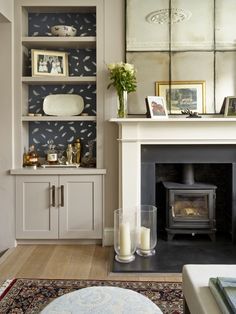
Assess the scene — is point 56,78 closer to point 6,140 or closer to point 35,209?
point 6,140

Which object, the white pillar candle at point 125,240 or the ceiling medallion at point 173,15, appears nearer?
the white pillar candle at point 125,240

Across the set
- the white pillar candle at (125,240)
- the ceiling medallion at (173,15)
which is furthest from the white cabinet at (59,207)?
the ceiling medallion at (173,15)

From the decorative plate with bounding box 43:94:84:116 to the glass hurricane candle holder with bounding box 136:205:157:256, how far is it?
132cm

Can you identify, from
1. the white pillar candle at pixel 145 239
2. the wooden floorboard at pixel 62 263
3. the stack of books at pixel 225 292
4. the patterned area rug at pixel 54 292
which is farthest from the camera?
the white pillar candle at pixel 145 239

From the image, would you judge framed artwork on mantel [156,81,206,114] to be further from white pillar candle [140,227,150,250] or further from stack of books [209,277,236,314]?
stack of books [209,277,236,314]

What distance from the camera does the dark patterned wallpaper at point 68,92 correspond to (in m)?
3.85

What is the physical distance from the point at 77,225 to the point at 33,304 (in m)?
1.31

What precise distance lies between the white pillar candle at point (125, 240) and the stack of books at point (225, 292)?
1627mm

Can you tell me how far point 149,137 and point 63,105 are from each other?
3.60 feet

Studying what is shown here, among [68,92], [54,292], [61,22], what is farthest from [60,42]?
[54,292]

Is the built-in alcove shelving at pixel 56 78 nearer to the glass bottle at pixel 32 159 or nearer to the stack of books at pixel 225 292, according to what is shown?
the glass bottle at pixel 32 159

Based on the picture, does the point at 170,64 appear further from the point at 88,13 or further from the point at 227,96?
the point at 88,13

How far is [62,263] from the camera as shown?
3.15 m

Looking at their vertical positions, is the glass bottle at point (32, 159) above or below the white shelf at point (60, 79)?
below
